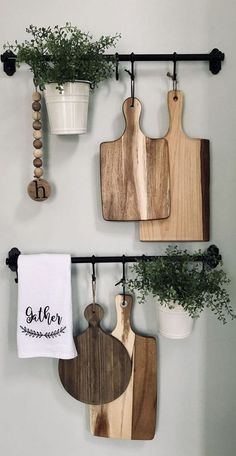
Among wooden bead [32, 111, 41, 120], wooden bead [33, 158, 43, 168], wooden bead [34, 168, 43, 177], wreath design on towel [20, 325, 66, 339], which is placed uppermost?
wooden bead [32, 111, 41, 120]

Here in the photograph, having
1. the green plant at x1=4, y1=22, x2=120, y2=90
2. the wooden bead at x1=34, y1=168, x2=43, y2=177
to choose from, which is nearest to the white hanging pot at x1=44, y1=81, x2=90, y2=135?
the green plant at x1=4, y1=22, x2=120, y2=90

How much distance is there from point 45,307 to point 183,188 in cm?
47

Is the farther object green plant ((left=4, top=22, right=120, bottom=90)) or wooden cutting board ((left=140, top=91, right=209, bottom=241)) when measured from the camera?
wooden cutting board ((left=140, top=91, right=209, bottom=241))

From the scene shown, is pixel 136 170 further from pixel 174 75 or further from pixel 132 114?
pixel 174 75

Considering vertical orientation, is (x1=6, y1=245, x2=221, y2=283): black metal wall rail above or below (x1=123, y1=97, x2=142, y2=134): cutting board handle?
below

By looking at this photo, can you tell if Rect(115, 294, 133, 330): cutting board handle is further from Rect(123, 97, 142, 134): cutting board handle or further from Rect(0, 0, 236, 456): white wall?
Rect(123, 97, 142, 134): cutting board handle

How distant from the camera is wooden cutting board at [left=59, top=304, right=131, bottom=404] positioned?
1.15 metres

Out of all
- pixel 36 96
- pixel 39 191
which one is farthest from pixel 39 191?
pixel 36 96

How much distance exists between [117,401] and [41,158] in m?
0.69

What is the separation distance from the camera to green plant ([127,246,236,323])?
1.01 meters

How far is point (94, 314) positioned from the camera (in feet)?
3.76

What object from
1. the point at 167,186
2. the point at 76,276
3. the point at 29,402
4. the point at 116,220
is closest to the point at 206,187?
the point at 167,186

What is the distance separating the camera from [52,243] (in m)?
1.16

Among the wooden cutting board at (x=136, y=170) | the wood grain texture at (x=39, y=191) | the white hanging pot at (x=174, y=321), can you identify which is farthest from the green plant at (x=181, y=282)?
the wood grain texture at (x=39, y=191)
